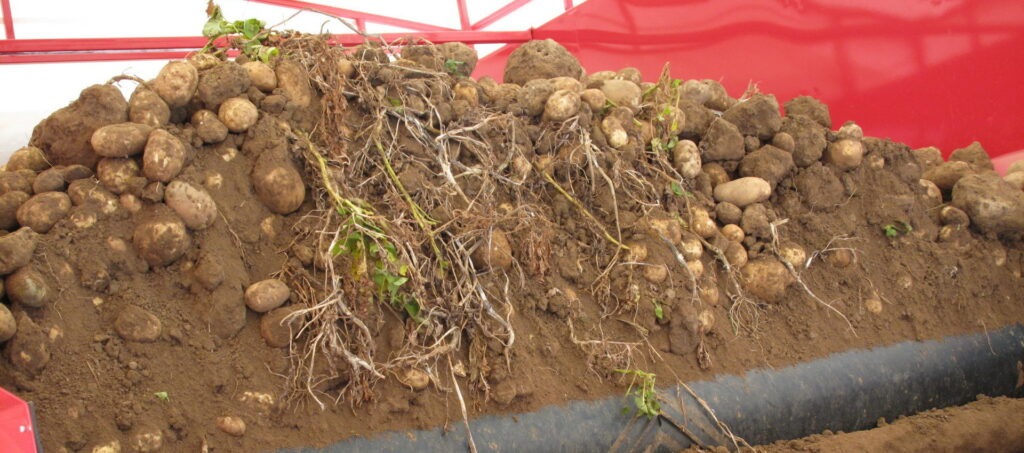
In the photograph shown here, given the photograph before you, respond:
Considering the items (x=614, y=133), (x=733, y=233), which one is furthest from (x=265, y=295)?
(x=733, y=233)

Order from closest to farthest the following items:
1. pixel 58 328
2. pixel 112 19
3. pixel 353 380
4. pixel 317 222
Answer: pixel 58 328 → pixel 353 380 → pixel 317 222 → pixel 112 19

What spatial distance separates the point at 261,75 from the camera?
2.27 meters

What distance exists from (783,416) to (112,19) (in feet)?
15.1

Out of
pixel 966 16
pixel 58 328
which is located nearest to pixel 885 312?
pixel 966 16

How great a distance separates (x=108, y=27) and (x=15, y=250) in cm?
403

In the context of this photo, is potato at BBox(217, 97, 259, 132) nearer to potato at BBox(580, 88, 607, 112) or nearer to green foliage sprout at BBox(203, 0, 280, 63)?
green foliage sprout at BBox(203, 0, 280, 63)

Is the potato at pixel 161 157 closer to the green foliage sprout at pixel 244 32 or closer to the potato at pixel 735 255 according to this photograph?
the green foliage sprout at pixel 244 32

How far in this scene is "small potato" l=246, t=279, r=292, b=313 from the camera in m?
1.98

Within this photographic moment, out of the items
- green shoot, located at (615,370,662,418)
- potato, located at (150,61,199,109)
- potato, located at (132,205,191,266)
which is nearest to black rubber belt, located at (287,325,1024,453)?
green shoot, located at (615,370,662,418)

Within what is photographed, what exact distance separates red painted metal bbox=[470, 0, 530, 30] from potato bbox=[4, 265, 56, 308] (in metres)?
5.15

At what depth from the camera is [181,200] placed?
Result: 1965 millimetres

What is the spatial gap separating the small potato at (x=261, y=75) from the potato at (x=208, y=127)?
0.17 metres

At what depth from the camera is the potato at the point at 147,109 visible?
203 cm

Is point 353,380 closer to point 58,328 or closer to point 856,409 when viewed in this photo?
point 58,328
